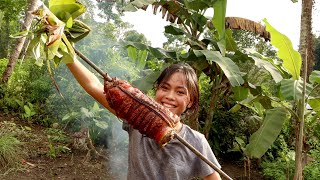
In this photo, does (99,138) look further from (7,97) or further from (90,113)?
(7,97)

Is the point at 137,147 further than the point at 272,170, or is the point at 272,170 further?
the point at 272,170

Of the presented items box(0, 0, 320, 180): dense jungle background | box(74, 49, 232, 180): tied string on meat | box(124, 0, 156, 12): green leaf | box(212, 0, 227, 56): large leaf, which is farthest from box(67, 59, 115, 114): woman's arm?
box(124, 0, 156, 12): green leaf

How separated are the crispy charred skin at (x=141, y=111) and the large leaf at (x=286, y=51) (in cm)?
230

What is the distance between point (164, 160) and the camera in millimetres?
1443

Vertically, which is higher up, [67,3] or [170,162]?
[67,3]

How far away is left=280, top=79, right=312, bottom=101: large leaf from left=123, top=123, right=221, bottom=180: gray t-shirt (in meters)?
1.75

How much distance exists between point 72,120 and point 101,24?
2.64 meters

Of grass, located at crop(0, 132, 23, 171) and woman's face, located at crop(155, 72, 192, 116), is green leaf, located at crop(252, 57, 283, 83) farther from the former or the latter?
grass, located at crop(0, 132, 23, 171)

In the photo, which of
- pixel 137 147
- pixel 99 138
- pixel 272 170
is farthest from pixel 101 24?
pixel 137 147

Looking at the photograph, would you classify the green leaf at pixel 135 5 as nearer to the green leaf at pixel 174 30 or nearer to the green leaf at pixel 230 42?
the green leaf at pixel 174 30

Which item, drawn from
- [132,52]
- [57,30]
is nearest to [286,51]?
[132,52]

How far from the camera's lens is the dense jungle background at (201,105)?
3334 millimetres

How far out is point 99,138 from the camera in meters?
5.10

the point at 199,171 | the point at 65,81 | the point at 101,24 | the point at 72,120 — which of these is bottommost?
the point at 72,120
